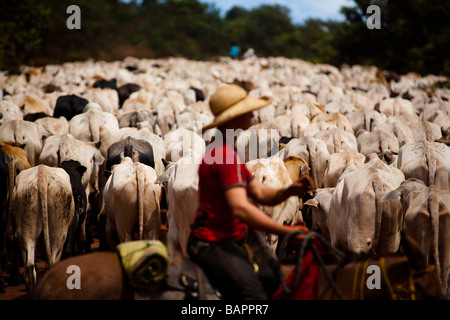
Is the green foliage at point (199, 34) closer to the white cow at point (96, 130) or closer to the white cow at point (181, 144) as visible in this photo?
the white cow at point (96, 130)

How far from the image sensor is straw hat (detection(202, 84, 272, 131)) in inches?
129

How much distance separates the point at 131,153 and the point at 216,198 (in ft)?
17.9

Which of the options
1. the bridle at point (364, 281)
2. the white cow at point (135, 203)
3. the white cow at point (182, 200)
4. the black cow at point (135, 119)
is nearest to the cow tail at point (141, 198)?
the white cow at point (135, 203)

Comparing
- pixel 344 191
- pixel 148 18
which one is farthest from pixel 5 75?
pixel 148 18

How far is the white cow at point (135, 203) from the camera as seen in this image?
690 cm

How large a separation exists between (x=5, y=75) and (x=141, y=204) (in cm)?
1655

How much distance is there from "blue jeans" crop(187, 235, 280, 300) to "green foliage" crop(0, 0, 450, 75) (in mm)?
19551

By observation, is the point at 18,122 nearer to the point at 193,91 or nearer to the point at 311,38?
the point at 193,91

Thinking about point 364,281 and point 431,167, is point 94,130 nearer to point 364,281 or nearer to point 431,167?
point 431,167

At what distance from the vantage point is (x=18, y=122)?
9781 mm

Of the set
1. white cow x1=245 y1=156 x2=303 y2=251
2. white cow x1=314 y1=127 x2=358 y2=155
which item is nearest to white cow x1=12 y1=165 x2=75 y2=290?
white cow x1=245 y1=156 x2=303 y2=251

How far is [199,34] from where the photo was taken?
6062cm

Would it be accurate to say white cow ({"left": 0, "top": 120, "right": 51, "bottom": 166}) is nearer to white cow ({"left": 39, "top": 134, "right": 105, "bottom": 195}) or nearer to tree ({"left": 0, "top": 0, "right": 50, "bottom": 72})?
white cow ({"left": 39, "top": 134, "right": 105, "bottom": 195})
